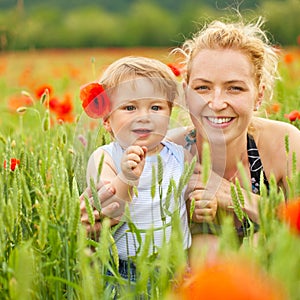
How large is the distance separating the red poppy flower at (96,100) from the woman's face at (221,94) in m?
0.31

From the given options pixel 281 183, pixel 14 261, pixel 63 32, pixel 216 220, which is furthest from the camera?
pixel 63 32

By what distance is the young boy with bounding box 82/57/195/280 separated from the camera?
83.4 inches

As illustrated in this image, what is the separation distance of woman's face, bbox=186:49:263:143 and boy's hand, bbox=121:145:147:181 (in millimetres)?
464

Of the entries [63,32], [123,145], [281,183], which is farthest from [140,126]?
[63,32]

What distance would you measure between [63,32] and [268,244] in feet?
74.9

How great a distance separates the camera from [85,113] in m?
2.40

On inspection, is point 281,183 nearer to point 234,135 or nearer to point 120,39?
point 234,135

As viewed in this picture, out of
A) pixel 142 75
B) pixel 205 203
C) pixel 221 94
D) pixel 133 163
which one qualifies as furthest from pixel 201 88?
pixel 133 163

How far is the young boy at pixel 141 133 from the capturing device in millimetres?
2119

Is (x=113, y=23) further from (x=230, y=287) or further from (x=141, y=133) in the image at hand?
(x=230, y=287)

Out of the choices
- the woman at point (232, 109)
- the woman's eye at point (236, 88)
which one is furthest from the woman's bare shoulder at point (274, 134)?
the woman's eye at point (236, 88)

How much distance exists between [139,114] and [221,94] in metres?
0.38

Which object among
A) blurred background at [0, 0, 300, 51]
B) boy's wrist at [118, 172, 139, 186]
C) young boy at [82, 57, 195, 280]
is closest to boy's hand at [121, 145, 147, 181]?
boy's wrist at [118, 172, 139, 186]

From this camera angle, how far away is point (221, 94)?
93.2 inches
